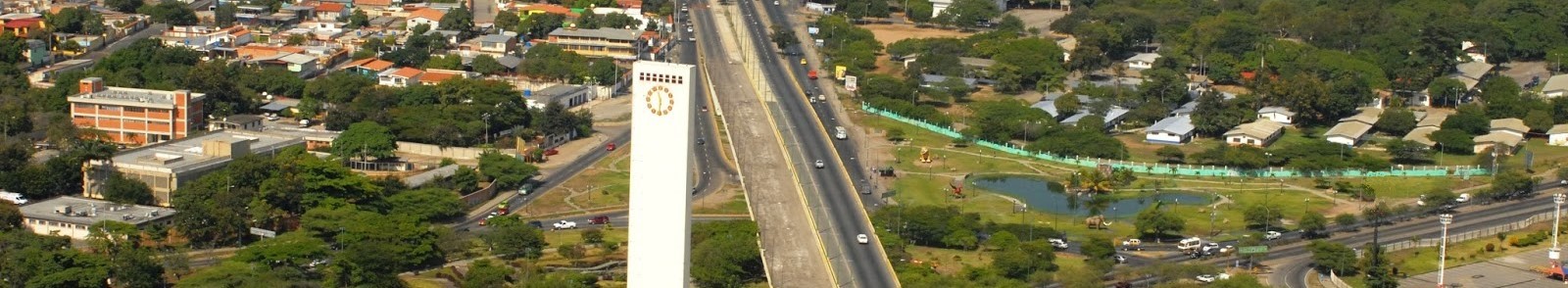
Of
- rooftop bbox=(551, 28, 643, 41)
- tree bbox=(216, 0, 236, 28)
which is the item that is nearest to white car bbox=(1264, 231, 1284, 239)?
rooftop bbox=(551, 28, 643, 41)

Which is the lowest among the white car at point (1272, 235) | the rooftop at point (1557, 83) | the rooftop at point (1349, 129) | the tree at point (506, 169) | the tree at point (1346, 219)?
the white car at point (1272, 235)

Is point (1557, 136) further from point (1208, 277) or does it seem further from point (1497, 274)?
point (1208, 277)

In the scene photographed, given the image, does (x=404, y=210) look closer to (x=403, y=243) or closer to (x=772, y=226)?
(x=403, y=243)

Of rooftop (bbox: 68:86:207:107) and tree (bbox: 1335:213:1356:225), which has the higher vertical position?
rooftop (bbox: 68:86:207:107)

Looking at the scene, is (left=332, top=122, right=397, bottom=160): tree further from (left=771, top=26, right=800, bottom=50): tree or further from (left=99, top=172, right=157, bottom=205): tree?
(left=771, top=26, right=800, bottom=50): tree

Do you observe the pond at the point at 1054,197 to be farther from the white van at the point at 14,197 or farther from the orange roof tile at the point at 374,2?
the orange roof tile at the point at 374,2

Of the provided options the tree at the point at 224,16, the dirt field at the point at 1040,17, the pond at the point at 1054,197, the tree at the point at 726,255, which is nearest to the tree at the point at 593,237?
the tree at the point at 726,255
